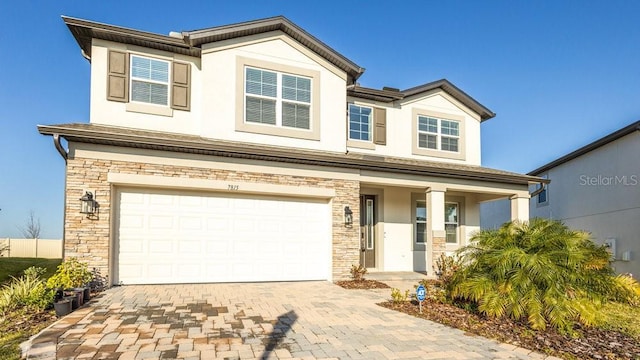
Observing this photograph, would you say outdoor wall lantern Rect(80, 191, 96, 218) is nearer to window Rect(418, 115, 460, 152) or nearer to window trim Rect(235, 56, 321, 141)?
window trim Rect(235, 56, 321, 141)

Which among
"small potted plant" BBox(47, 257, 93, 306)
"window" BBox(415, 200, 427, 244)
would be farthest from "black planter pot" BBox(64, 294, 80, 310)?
"window" BBox(415, 200, 427, 244)

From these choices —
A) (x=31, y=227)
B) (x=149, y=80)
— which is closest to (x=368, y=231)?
(x=149, y=80)

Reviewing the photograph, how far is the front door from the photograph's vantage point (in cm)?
1339

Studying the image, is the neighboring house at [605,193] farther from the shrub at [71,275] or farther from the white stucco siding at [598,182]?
the shrub at [71,275]

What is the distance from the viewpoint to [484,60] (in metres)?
15.8

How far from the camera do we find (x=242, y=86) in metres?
10.8

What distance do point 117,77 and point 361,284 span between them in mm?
8319

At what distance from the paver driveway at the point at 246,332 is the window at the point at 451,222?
7.58 meters

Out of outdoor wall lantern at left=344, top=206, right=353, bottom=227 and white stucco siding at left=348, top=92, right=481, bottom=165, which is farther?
white stucco siding at left=348, top=92, right=481, bottom=165

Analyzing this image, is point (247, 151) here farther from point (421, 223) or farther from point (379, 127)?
point (421, 223)

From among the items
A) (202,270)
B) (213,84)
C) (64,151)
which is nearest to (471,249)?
(202,270)

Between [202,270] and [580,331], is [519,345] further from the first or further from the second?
[202,270]

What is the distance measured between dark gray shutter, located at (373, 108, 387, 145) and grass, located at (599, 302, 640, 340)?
25.1 feet

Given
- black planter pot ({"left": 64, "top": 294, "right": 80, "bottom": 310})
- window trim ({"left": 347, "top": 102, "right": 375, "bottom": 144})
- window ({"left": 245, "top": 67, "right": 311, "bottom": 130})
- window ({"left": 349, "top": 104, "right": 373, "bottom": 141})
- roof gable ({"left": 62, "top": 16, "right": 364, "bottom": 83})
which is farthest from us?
window ({"left": 349, "top": 104, "right": 373, "bottom": 141})
